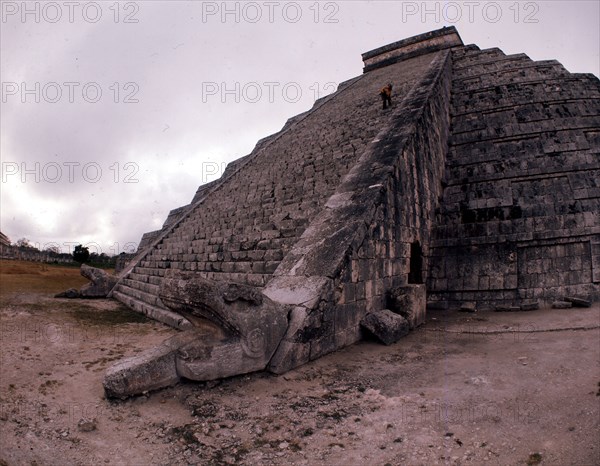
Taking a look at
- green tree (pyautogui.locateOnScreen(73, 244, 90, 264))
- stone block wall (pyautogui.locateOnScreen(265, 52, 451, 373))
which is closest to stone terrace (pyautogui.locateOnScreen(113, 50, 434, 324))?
stone block wall (pyautogui.locateOnScreen(265, 52, 451, 373))

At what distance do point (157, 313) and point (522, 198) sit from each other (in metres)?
7.78

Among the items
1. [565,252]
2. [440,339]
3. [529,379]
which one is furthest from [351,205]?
[565,252]

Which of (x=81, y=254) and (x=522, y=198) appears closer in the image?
(x=522, y=198)

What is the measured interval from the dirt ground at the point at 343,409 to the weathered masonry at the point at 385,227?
14.4 inches

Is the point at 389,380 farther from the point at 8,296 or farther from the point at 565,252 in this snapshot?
the point at 8,296

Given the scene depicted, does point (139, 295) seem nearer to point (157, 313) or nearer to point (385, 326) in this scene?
point (157, 313)

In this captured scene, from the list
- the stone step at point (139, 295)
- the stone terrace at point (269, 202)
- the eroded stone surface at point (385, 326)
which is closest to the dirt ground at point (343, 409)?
the eroded stone surface at point (385, 326)

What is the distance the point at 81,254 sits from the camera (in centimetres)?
2980

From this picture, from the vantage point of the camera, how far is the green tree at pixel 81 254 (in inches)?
1168

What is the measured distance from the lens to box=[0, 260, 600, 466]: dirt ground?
2.85 metres

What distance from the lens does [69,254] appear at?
31.6 meters

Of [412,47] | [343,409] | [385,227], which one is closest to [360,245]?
[385,227]

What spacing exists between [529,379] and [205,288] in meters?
3.39

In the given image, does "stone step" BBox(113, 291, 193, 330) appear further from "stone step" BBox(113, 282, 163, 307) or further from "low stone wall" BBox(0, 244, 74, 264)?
"low stone wall" BBox(0, 244, 74, 264)
